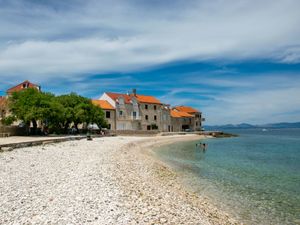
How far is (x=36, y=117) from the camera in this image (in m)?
42.3

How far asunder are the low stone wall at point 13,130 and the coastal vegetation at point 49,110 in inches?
28.4

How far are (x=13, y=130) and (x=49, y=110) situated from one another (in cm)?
637

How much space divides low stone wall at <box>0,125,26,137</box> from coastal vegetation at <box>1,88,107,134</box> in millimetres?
722

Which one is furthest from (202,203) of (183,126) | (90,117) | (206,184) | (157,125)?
(183,126)

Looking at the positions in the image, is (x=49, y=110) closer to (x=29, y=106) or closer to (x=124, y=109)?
(x=29, y=106)

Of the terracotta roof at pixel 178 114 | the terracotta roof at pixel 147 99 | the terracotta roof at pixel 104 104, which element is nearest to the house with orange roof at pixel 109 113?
the terracotta roof at pixel 104 104

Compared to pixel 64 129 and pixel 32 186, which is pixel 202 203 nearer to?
pixel 32 186

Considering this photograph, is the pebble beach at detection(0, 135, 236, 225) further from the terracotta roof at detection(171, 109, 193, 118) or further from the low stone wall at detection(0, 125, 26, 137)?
the terracotta roof at detection(171, 109, 193, 118)

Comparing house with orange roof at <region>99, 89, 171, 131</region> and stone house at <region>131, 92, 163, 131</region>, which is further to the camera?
stone house at <region>131, 92, 163, 131</region>

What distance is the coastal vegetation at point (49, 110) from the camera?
4278 centimetres

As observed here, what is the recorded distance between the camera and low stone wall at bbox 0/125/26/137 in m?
42.6

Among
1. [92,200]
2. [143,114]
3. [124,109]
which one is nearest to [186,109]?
[143,114]

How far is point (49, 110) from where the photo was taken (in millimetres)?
43438

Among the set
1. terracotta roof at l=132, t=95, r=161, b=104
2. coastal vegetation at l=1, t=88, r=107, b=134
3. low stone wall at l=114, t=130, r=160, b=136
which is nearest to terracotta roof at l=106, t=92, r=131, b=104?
terracotta roof at l=132, t=95, r=161, b=104
